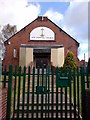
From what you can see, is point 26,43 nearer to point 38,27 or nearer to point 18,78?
point 38,27

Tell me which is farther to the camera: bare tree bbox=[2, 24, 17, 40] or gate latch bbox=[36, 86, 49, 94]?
bare tree bbox=[2, 24, 17, 40]

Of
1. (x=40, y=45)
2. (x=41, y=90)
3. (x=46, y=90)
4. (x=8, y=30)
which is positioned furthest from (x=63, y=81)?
(x=8, y=30)

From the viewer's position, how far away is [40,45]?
111 ft

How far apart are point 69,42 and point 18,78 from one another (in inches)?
1136

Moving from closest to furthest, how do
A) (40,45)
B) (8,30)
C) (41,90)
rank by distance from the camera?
(41,90) < (40,45) < (8,30)

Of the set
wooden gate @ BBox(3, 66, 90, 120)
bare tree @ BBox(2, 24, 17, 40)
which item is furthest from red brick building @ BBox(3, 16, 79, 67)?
wooden gate @ BBox(3, 66, 90, 120)

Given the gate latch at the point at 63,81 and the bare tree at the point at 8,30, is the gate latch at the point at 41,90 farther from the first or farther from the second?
the bare tree at the point at 8,30

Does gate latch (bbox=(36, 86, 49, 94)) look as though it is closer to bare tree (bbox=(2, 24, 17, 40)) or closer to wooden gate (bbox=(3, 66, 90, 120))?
wooden gate (bbox=(3, 66, 90, 120))

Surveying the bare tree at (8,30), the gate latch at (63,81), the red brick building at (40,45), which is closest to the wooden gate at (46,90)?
the gate latch at (63,81)

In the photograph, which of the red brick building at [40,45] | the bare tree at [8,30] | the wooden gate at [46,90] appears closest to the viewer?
the wooden gate at [46,90]

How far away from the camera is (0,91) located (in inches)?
241

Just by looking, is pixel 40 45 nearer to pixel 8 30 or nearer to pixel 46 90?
pixel 8 30

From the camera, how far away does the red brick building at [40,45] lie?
33.0m

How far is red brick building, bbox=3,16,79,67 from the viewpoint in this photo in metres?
33.0
